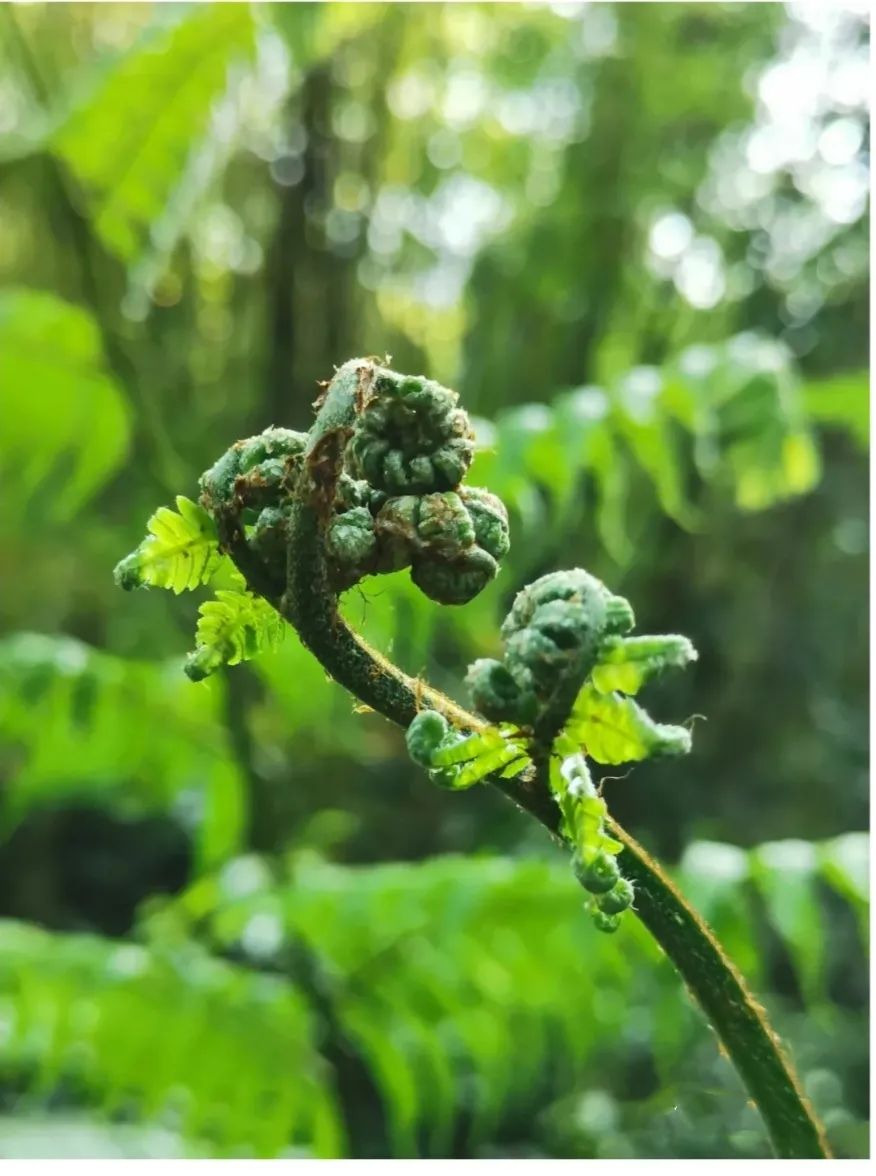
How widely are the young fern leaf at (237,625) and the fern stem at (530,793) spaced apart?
5 centimetres

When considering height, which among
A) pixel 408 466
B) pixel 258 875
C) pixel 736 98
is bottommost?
pixel 408 466

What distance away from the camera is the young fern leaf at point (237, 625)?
381 millimetres

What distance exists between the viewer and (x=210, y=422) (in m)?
2.40

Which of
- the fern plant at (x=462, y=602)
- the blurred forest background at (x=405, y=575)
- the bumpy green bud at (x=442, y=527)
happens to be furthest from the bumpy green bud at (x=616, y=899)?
the blurred forest background at (x=405, y=575)

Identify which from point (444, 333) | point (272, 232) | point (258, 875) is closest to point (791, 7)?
point (444, 333)

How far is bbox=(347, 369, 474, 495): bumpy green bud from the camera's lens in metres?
0.33

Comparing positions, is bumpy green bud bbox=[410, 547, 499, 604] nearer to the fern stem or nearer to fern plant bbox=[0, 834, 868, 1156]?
the fern stem

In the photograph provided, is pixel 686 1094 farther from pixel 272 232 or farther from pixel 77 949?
pixel 272 232

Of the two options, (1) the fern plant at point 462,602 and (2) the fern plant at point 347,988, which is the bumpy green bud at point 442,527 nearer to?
(1) the fern plant at point 462,602

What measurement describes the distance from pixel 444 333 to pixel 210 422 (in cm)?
59

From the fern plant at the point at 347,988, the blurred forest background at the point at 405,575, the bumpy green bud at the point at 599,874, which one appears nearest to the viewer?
the bumpy green bud at the point at 599,874

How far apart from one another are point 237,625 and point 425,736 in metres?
0.11

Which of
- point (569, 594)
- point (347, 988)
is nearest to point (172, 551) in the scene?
point (569, 594)

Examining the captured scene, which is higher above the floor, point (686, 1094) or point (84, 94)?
point (84, 94)
